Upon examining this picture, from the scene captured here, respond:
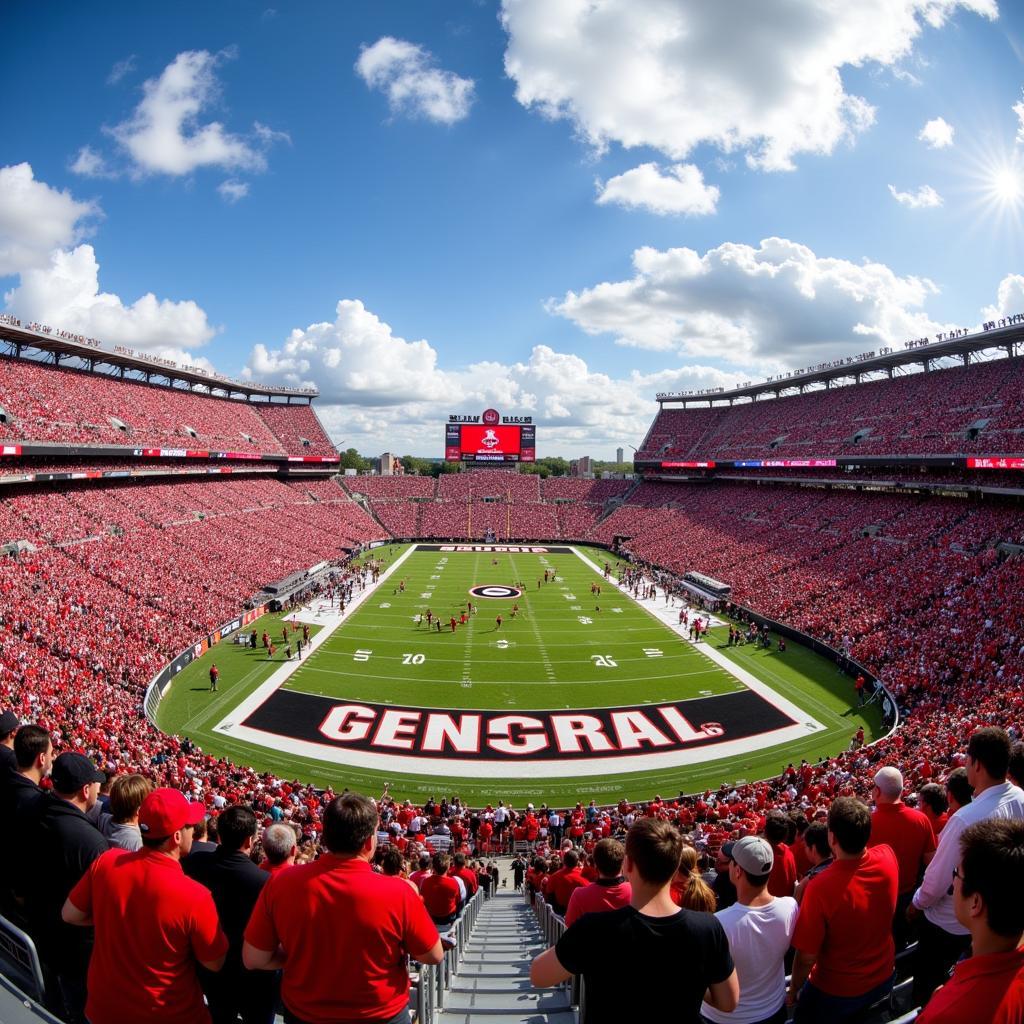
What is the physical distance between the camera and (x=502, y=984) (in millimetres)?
5953

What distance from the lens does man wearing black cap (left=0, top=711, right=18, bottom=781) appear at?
450cm

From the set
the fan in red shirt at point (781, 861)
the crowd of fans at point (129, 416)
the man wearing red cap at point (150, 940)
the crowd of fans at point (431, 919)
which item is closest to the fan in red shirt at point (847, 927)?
the crowd of fans at point (431, 919)

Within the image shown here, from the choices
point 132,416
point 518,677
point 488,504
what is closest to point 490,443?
point 488,504

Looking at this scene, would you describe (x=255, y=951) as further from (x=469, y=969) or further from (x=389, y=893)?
(x=469, y=969)

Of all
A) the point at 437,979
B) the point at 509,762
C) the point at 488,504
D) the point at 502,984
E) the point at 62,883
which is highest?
the point at 488,504

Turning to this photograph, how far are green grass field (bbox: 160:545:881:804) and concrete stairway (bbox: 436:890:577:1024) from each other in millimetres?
8666

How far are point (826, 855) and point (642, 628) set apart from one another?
29.8 m

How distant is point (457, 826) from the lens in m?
14.2

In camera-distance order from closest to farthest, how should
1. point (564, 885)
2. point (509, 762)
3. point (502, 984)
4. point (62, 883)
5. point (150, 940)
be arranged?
point (150, 940), point (62, 883), point (502, 984), point (564, 885), point (509, 762)

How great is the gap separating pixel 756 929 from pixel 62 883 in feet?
12.9

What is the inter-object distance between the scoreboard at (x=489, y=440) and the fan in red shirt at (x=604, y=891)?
246 ft

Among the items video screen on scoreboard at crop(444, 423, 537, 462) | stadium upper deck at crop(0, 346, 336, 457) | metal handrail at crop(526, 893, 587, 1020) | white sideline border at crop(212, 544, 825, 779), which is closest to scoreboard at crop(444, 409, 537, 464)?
video screen on scoreboard at crop(444, 423, 537, 462)

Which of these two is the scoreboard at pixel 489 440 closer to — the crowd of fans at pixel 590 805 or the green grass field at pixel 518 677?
the crowd of fans at pixel 590 805

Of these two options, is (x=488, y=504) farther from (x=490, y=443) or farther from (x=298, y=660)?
(x=298, y=660)
